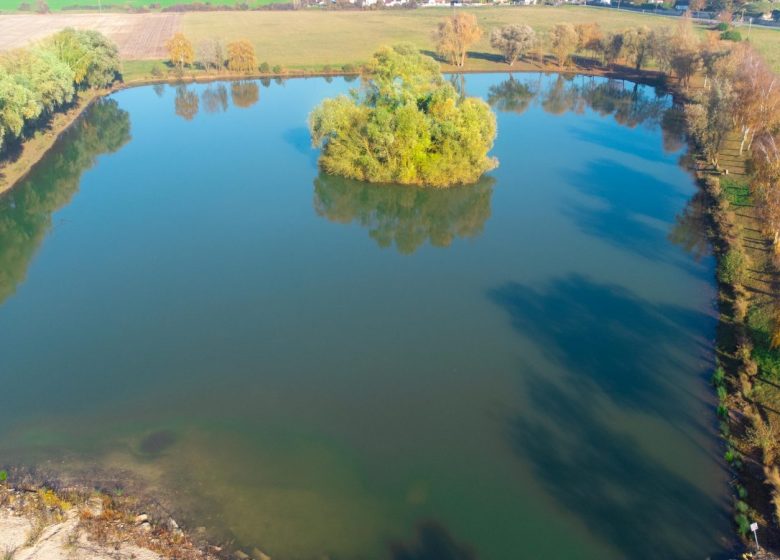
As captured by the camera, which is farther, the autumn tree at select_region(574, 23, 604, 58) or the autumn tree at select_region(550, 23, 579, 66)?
the autumn tree at select_region(574, 23, 604, 58)

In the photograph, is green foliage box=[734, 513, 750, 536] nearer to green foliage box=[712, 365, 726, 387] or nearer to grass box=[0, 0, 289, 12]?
green foliage box=[712, 365, 726, 387]

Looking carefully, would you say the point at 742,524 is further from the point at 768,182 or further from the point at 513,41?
the point at 513,41

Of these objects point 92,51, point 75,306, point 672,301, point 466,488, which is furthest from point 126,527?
point 92,51

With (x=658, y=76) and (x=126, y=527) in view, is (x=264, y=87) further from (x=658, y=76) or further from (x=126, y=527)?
(x=126, y=527)

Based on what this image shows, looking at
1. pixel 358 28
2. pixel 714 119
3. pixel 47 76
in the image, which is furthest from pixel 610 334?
pixel 358 28

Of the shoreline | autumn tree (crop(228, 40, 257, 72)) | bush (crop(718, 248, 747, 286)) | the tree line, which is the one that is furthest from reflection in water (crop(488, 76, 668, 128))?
the tree line

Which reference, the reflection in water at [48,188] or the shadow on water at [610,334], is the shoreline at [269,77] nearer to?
the reflection in water at [48,188]

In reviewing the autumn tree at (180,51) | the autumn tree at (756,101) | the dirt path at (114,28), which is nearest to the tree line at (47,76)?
the autumn tree at (180,51)
